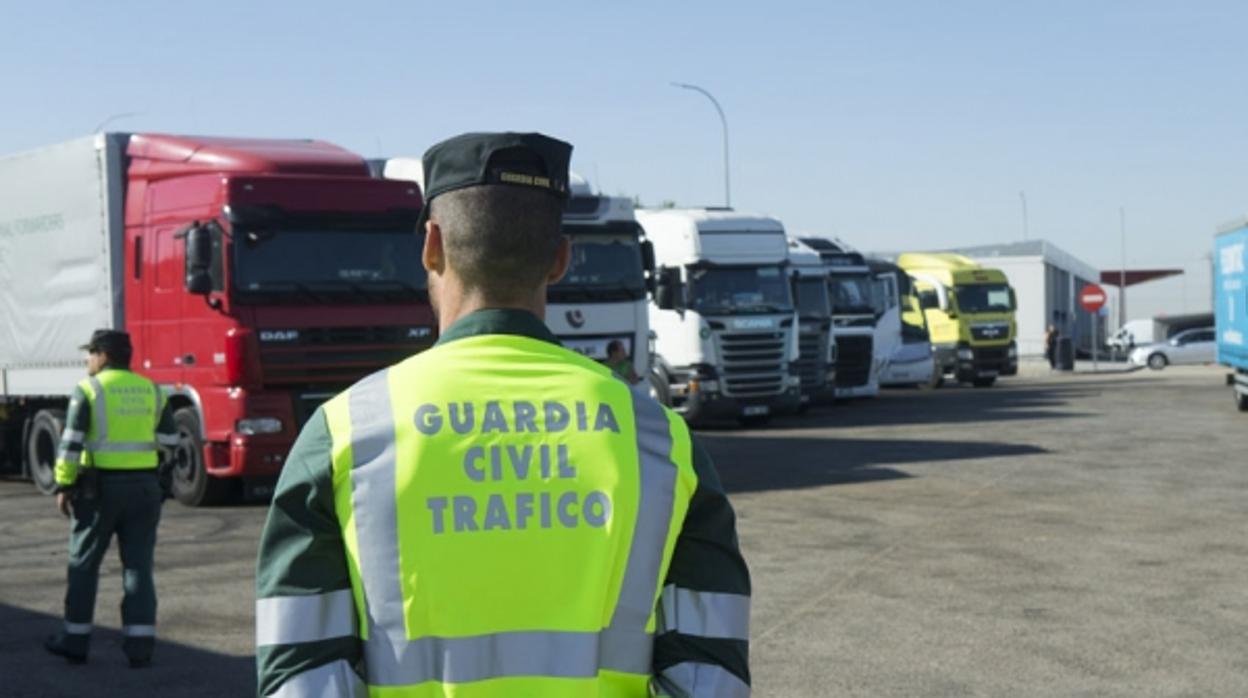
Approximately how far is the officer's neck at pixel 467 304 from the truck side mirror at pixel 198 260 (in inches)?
536

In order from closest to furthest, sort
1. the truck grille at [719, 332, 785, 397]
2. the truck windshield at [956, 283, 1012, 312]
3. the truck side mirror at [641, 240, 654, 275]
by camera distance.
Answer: the truck side mirror at [641, 240, 654, 275]
the truck grille at [719, 332, 785, 397]
the truck windshield at [956, 283, 1012, 312]

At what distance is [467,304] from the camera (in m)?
2.62

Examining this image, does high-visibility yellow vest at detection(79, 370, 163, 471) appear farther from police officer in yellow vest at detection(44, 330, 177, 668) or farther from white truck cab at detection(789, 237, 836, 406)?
white truck cab at detection(789, 237, 836, 406)

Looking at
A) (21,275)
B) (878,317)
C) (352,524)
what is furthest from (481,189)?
(878,317)

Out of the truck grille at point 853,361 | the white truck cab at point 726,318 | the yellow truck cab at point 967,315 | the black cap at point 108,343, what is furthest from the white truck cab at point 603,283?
the yellow truck cab at point 967,315

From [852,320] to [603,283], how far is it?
1348cm

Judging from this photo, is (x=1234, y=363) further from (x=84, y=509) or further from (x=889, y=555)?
(x=84, y=509)

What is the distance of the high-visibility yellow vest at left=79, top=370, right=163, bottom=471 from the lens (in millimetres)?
9680

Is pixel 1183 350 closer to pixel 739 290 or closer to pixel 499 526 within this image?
pixel 739 290

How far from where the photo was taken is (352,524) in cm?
246

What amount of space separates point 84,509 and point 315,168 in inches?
314

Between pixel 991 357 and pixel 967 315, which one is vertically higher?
pixel 967 315

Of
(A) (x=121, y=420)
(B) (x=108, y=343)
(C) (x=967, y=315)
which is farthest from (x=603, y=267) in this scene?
(C) (x=967, y=315)

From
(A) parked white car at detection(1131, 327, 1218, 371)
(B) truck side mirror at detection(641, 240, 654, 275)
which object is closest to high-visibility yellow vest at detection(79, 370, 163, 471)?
(B) truck side mirror at detection(641, 240, 654, 275)
